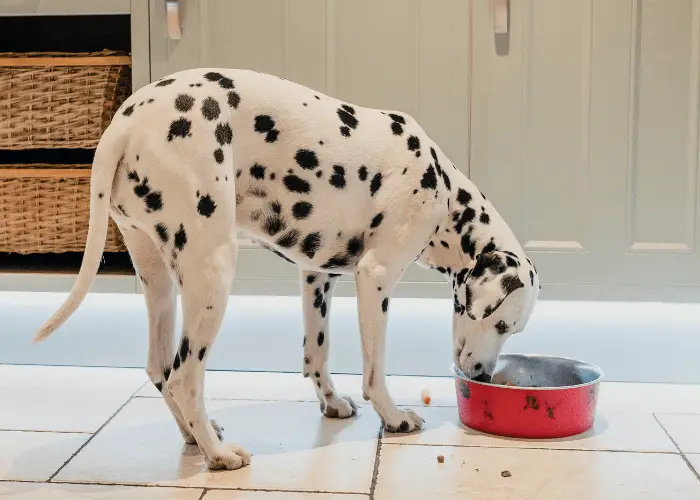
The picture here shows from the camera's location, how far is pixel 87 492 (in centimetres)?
167

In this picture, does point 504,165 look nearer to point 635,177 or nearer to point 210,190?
point 635,177

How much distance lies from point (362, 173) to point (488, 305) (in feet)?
1.31

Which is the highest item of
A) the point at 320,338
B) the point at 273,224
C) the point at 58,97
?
the point at 58,97

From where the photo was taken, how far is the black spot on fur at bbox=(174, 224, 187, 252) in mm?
1641

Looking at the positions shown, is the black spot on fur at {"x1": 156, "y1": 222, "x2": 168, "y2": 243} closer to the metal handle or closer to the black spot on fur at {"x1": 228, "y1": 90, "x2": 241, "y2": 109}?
the black spot on fur at {"x1": 228, "y1": 90, "x2": 241, "y2": 109}

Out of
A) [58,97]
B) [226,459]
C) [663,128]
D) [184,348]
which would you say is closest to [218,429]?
[226,459]

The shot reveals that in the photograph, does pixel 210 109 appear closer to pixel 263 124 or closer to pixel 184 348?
pixel 263 124

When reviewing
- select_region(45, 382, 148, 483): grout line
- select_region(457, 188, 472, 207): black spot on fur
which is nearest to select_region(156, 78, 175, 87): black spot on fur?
select_region(457, 188, 472, 207): black spot on fur

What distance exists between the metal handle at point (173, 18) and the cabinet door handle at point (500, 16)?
0.84 m

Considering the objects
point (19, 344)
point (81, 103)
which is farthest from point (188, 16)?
point (19, 344)

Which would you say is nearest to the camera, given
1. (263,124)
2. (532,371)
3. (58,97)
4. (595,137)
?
(263,124)

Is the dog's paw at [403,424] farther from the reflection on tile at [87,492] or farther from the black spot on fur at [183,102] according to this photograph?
the black spot on fur at [183,102]

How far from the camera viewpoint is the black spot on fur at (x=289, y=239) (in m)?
1.82

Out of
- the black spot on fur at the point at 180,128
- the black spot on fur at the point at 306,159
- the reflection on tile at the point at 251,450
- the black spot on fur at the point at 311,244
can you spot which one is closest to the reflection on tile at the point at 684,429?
the reflection on tile at the point at 251,450
